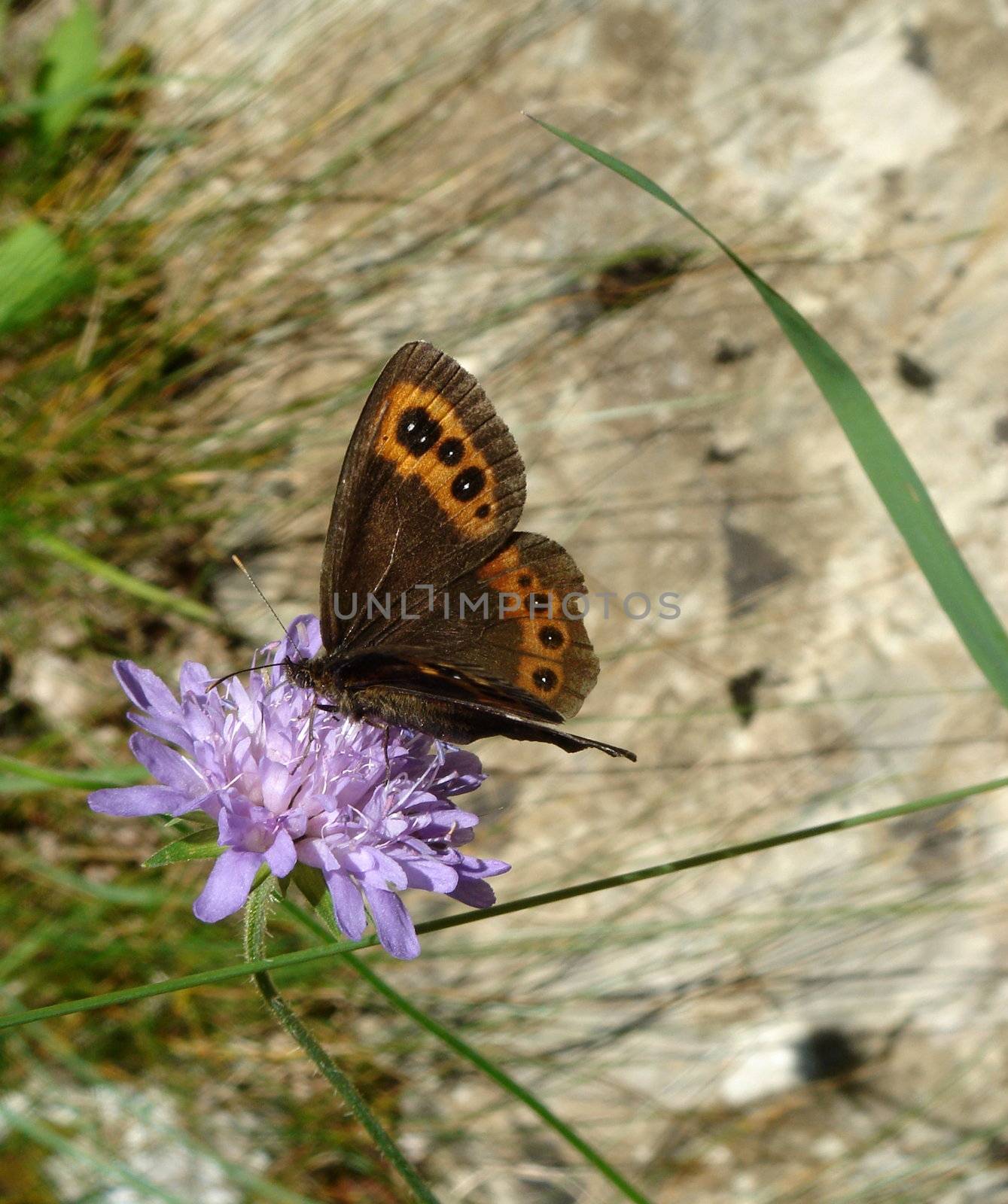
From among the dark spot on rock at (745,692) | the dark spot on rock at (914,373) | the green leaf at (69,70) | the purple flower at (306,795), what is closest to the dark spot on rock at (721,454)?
the dark spot on rock at (914,373)

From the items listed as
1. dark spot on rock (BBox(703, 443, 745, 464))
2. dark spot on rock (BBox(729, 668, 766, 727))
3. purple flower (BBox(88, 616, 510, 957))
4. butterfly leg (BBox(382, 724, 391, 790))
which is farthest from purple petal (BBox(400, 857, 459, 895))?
dark spot on rock (BBox(703, 443, 745, 464))

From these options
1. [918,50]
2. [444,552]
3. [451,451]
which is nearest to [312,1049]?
[444,552]

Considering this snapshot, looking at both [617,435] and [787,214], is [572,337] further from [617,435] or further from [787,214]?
[787,214]

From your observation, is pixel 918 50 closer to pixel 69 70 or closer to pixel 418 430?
pixel 418 430

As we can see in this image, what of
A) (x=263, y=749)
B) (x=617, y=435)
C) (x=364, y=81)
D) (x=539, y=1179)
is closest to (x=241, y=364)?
(x=364, y=81)

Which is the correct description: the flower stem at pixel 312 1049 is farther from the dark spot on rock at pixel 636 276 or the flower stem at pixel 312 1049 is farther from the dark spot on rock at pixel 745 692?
the dark spot on rock at pixel 636 276

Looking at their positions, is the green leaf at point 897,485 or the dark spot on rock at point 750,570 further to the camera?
the dark spot on rock at point 750,570
